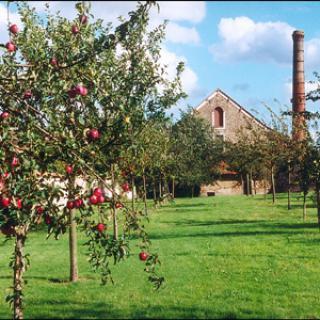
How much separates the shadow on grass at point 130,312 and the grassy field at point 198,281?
16 mm

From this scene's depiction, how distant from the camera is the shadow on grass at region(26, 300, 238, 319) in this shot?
864 cm

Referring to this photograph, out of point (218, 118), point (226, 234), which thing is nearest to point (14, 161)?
point (226, 234)

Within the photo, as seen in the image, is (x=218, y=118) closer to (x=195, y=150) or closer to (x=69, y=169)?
(x=195, y=150)

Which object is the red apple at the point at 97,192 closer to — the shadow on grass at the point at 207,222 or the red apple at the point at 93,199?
the red apple at the point at 93,199

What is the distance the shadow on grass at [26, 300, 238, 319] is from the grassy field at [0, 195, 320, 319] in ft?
0.05

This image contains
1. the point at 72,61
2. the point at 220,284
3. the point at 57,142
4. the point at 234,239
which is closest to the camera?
the point at 57,142

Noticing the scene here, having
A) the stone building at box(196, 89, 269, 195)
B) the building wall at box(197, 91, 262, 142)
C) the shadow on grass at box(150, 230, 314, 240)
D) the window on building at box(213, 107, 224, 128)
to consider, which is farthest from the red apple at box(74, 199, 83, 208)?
the window on building at box(213, 107, 224, 128)

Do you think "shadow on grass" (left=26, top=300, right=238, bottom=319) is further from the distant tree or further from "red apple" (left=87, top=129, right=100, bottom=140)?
the distant tree

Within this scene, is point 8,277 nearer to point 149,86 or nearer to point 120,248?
point 149,86

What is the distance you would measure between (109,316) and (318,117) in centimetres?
1528

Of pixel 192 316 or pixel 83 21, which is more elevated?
pixel 83 21

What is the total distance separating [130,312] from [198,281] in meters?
2.73

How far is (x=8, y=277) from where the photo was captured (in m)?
13.2

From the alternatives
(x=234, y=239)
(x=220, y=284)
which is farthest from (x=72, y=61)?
(x=234, y=239)
